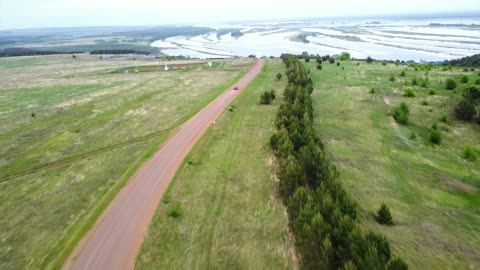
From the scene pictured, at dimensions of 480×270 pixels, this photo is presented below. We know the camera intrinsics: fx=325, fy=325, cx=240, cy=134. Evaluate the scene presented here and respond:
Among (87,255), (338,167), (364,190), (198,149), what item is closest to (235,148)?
(198,149)

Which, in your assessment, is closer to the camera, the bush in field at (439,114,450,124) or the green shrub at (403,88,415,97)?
the bush in field at (439,114,450,124)

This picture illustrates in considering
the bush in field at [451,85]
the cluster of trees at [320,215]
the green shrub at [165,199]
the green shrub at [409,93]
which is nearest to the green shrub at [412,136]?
the cluster of trees at [320,215]

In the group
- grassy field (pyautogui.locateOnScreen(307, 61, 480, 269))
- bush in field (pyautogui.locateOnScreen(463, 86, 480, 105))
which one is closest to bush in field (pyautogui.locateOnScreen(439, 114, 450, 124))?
grassy field (pyautogui.locateOnScreen(307, 61, 480, 269))

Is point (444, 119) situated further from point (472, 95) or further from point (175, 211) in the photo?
point (175, 211)

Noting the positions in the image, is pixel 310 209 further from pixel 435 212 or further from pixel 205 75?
pixel 205 75

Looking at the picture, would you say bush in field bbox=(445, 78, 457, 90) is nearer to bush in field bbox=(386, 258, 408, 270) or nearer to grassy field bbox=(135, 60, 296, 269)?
grassy field bbox=(135, 60, 296, 269)

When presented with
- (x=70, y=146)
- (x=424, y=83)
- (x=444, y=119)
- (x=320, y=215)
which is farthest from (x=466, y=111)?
(x=70, y=146)

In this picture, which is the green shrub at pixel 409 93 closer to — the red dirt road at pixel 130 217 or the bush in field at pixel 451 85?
the bush in field at pixel 451 85
